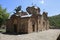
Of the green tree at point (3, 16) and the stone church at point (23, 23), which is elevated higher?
the green tree at point (3, 16)

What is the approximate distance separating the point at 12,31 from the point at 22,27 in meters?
3.74

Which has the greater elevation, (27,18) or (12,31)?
(27,18)

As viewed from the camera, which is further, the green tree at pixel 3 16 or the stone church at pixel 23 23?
Result: the green tree at pixel 3 16

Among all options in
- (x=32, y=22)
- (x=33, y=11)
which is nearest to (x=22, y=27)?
(x=32, y=22)

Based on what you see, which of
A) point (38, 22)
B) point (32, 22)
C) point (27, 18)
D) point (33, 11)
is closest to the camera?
point (27, 18)

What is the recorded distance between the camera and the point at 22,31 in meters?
30.7

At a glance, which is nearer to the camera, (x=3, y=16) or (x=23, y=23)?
(x=23, y=23)

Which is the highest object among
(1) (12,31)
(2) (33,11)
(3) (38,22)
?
(2) (33,11)

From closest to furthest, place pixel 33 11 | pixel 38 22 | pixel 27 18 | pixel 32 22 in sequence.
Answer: pixel 27 18 → pixel 32 22 → pixel 38 22 → pixel 33 11

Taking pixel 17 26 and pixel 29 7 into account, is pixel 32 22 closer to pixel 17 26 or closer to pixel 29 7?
pixel 17 26

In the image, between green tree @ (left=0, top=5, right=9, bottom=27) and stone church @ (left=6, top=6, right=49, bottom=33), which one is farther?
green tree @ (left=0, top=5, right=9, bottom=27)

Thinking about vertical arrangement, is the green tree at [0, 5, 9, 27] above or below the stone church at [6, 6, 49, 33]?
above

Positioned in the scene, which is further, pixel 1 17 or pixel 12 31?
pixel 1 17

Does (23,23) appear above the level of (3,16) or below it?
below
